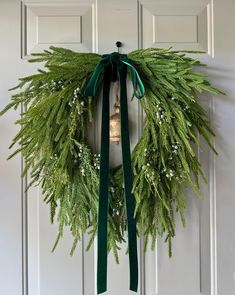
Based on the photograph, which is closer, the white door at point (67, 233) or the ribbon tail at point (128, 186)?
the ribbon tail at point (128, 186)

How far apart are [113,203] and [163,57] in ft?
1.48

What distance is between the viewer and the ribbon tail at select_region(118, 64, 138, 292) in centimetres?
79

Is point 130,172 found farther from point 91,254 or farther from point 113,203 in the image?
point 91,254

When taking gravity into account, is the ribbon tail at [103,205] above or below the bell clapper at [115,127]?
below

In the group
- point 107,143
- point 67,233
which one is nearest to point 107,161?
point 107,143

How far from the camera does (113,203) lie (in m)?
0.84

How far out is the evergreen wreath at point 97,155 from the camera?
0.79m

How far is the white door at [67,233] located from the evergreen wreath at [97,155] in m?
0.09

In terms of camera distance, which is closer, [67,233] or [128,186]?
[128,186]

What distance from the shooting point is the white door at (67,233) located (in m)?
0.91

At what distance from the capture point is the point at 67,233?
2.98ft

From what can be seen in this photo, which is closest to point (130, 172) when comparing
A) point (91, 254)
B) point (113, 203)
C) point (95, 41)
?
point (113, 203)

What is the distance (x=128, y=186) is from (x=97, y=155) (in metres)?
0.14

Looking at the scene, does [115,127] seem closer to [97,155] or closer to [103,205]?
[97,155]
